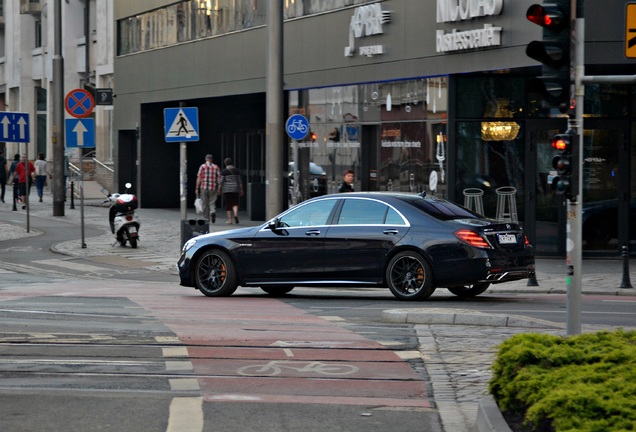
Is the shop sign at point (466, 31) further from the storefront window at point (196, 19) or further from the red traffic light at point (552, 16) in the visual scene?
the red traffic light at point (552, 16)

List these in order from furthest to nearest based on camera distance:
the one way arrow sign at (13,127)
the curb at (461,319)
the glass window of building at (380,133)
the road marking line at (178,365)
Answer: the one way arrow sign at (13,127) → the glass window of building at (380,133) → the curb at (461,319) → the road marking line at (178,365)

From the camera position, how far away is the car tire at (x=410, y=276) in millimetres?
16141

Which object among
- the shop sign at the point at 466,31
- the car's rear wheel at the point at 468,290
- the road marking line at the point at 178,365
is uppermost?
the shop sign at the point at 466,31

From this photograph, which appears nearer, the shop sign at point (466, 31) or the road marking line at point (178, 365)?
the road marking line at point (178, 365)

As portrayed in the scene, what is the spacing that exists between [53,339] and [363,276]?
5570 millimetres

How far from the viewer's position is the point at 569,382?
692 centimetres

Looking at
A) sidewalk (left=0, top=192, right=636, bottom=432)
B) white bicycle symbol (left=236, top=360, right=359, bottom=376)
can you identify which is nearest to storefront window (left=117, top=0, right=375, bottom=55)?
sidewalk (left=0, top=192, right=636, bottom=432)

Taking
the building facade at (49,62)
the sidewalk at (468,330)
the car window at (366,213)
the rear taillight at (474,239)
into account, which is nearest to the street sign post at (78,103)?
the sidewalk at (468,330)

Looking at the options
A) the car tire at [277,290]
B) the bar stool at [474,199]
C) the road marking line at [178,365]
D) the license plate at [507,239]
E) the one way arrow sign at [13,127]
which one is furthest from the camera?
the one way arrow sign at [13,127]

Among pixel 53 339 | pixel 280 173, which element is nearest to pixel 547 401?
pixel 53 339

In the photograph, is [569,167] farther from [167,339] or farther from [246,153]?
[246,153]

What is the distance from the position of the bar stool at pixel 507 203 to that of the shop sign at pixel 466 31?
2.92 metres

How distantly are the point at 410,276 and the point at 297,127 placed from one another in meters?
9.63

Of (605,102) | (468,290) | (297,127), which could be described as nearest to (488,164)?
(605,102)
